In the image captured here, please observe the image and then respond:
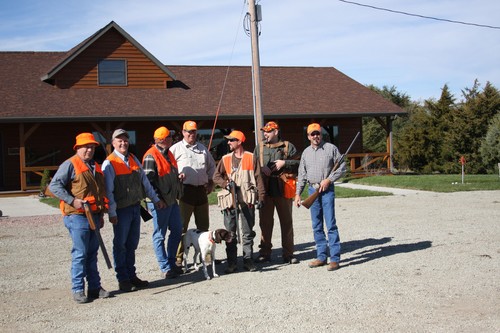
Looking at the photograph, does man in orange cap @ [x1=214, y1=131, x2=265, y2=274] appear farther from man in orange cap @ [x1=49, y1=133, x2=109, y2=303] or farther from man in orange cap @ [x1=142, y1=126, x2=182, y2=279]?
man in orange cap @ [x1=49, y1=133, x2=109, y2=303]

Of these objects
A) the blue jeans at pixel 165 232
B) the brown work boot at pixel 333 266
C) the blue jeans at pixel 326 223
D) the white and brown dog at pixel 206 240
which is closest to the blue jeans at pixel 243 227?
the white and brown dog at pixel 206 240

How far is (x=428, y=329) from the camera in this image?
17.0 feet

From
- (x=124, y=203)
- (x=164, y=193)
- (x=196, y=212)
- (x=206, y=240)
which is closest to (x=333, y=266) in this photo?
(x=206, y=240)

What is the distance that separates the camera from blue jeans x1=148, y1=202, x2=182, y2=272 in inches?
297

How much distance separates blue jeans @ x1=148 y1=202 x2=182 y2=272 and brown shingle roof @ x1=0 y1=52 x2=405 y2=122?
14.9 metres

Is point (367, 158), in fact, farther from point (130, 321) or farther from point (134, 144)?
point (130, 321)

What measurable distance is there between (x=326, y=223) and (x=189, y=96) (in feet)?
58.0

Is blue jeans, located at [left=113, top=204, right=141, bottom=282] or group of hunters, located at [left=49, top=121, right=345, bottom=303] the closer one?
group of hunters, located at [left=49, top=121, right=345, bottom=303]

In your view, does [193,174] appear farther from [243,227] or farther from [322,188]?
[322,188]

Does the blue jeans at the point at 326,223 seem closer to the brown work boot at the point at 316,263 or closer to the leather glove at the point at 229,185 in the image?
the brown work boot at the point at 316,263

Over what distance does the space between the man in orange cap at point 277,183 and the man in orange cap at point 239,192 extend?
0.35 metres

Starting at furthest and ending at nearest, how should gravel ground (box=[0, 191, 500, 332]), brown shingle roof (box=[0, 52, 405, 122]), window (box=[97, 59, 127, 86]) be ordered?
window (box=[97, 59, 127, 86]) → brown shingle roof (box=[0, 52, 405, 122]) → gravel ground (box=[0, 191, 500, 332])

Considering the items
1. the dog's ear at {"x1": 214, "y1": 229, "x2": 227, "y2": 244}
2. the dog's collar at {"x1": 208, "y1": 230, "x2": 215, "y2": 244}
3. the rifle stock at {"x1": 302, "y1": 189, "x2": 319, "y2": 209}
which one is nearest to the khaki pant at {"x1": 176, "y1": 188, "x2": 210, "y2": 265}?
the dog's collar at {"x1": 208, "y1": 230, "x2": 215, "y2": 244}

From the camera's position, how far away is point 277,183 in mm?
8336
